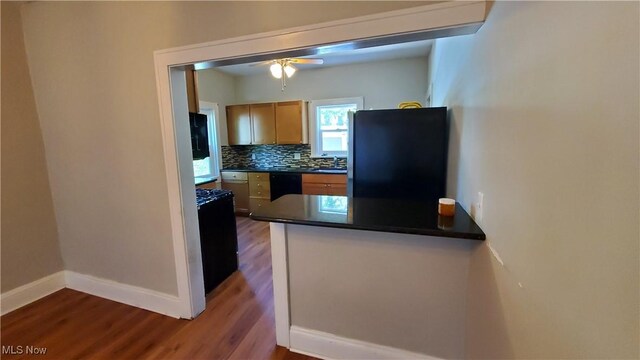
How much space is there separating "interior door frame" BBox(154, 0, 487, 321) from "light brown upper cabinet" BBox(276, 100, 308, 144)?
2774 millimetres

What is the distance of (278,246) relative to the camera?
1.59 meters

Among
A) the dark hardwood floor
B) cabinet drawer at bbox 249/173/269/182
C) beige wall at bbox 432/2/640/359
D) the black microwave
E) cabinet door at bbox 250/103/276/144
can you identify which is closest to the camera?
beige wall at bbox 432/2/640/359

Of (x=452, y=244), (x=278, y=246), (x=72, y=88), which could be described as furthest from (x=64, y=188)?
(x=452, y=244)

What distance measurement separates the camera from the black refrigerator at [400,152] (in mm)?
1755

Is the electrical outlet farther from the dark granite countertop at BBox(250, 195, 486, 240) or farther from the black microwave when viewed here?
the black microwave

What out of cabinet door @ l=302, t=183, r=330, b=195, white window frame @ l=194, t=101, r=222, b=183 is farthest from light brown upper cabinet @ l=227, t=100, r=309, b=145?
cabinet door @ l=302, t=183, r=330, b=195

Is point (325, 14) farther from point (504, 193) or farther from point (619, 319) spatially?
point (619, 319)

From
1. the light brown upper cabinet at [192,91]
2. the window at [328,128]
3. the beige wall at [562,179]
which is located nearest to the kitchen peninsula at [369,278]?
the beige wall at [562,179]

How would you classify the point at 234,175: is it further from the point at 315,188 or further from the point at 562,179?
the point at 562,179

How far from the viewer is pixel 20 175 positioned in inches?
84.3

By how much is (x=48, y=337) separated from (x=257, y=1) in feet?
8.56

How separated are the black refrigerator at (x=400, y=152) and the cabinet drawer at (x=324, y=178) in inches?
79.5

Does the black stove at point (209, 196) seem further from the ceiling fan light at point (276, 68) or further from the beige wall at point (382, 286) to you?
the ceiling fan light at point (276, 68)

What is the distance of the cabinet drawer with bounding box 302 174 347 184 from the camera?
400 cm
